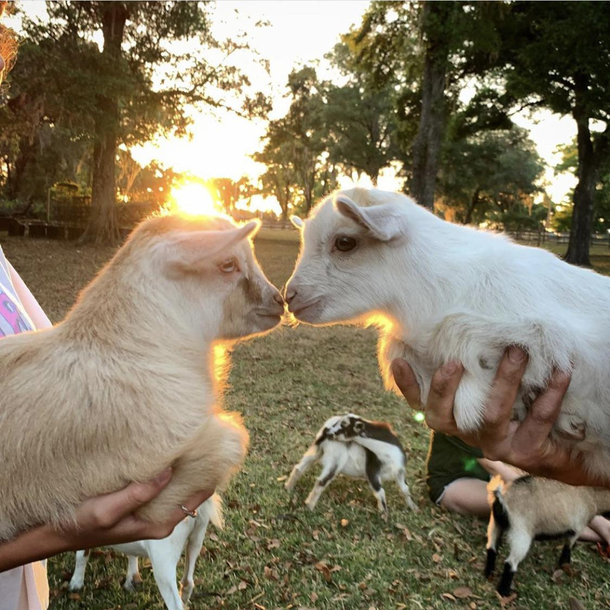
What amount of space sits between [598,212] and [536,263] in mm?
53786

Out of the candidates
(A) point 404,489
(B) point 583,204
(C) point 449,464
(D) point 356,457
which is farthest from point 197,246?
(B) point 583,204

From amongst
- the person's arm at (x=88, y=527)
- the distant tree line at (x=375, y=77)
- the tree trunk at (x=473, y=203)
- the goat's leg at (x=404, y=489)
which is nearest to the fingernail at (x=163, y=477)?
the person's arm at (x=88, y=527)

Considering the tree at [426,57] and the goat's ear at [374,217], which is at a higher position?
the tree at [426,57]

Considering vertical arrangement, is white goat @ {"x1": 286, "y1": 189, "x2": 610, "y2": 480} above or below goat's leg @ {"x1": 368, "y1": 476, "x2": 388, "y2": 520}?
above

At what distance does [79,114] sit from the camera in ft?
58.3

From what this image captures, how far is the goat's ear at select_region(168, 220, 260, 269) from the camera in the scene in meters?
1.85

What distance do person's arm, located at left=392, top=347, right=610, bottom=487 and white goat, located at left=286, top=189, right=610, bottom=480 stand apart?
46 millimetres

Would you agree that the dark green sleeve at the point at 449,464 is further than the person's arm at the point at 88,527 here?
Yes

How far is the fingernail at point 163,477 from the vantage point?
166 centimetres

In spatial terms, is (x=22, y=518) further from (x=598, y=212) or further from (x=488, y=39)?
(x=598, y=212)

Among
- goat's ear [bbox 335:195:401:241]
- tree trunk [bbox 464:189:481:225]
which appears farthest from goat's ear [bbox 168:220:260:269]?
tree trunk [bbox 464:189:481:225]

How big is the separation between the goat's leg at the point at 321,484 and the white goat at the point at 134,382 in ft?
12.4

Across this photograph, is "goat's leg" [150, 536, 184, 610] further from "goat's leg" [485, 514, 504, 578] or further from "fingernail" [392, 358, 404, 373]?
"goat's leg" [485, 514, 504, 578]

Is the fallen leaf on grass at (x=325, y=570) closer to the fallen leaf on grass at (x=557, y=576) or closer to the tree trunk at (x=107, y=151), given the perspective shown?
the fallen leaf on grass at (x=557, y=576)
